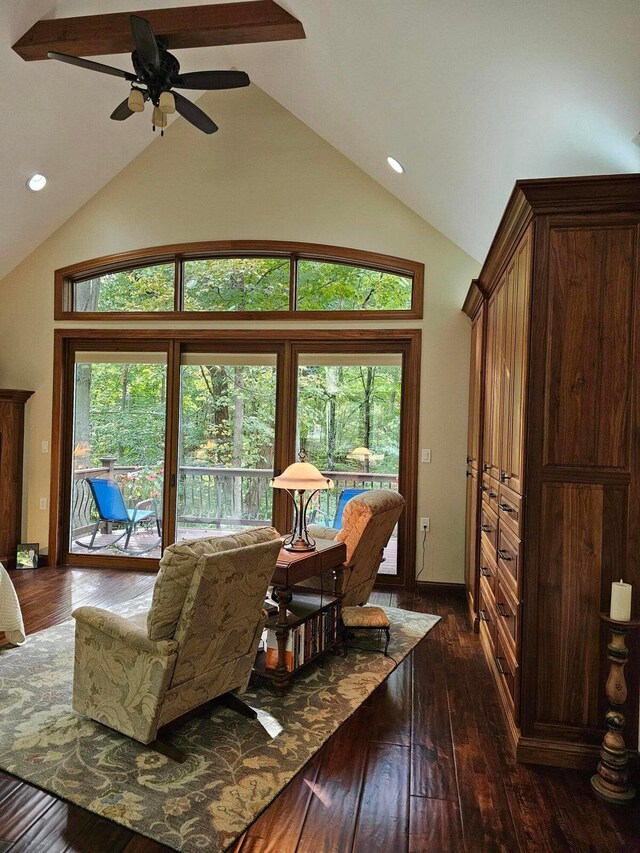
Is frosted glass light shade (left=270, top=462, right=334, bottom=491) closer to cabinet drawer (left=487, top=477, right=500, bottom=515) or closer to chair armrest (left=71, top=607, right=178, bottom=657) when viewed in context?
cabinet drawer (left=487, top=477, right=500, bottom=515)

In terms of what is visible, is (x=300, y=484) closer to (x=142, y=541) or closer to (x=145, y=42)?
(x=145, y=42)

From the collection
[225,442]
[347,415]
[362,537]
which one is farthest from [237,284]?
[362,537]

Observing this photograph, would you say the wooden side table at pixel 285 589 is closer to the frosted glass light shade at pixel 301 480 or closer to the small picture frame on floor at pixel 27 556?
the frosted glass light shade at pixel 301 480

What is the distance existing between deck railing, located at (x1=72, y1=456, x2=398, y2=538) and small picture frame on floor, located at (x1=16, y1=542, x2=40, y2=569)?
52cm

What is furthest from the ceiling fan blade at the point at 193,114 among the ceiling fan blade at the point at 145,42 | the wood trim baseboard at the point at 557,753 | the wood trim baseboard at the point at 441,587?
the wood trim baseboard at the point at 441,587

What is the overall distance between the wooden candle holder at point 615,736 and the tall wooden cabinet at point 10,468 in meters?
5.19

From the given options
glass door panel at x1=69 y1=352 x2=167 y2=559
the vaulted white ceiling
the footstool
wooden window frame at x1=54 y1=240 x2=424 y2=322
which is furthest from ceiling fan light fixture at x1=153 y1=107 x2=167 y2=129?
the footstool

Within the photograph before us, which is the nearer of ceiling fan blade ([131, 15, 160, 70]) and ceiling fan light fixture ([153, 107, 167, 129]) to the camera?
ceiling fan blade ([131, 15, 160, 70])

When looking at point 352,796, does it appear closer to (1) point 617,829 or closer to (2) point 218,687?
(2) point 218,687

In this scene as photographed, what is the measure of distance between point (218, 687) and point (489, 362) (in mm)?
2531

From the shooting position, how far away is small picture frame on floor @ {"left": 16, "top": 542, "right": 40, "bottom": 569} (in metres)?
5.34

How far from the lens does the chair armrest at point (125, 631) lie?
2197mm

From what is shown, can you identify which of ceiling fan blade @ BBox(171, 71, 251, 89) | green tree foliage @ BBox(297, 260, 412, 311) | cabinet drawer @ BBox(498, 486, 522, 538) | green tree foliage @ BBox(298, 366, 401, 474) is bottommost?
cabinet drawer @ BBox(498, 486, 522, 538)

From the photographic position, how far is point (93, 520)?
18.4ft
